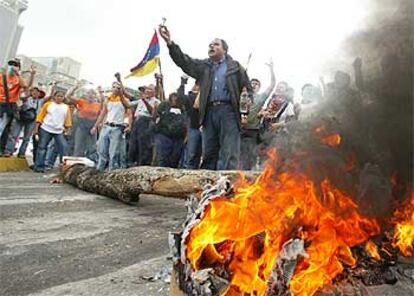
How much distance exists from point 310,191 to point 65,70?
3716 cm

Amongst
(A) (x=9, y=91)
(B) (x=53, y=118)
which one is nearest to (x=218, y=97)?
(B) (x=53, y=118)

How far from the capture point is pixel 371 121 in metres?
3.70

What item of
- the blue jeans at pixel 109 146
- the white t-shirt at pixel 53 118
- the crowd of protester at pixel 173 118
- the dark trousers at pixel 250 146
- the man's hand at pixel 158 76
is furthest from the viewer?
the white t-shirt at pixel 53 118

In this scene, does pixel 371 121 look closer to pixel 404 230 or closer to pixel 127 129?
pixel 404 230

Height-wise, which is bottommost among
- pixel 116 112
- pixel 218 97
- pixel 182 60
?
pixel 116 112

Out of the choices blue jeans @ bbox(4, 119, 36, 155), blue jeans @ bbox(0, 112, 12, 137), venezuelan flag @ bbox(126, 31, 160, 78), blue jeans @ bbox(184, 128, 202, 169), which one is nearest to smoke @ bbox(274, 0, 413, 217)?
blue jeans @ bbox(184, 128, 202, 169)

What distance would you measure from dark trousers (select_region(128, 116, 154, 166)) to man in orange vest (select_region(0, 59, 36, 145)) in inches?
107

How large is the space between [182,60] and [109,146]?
3537mm

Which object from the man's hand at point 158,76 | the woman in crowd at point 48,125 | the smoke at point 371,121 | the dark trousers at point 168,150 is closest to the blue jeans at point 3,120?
the woman in crowd at point 48,125

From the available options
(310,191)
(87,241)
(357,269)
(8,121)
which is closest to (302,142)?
(310,191)

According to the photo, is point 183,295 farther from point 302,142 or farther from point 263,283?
point 302,142

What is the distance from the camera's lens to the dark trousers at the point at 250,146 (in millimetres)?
7453

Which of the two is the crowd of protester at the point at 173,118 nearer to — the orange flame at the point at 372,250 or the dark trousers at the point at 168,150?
the dark trousers at the point at 168,150

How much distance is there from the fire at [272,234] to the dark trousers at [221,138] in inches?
127
